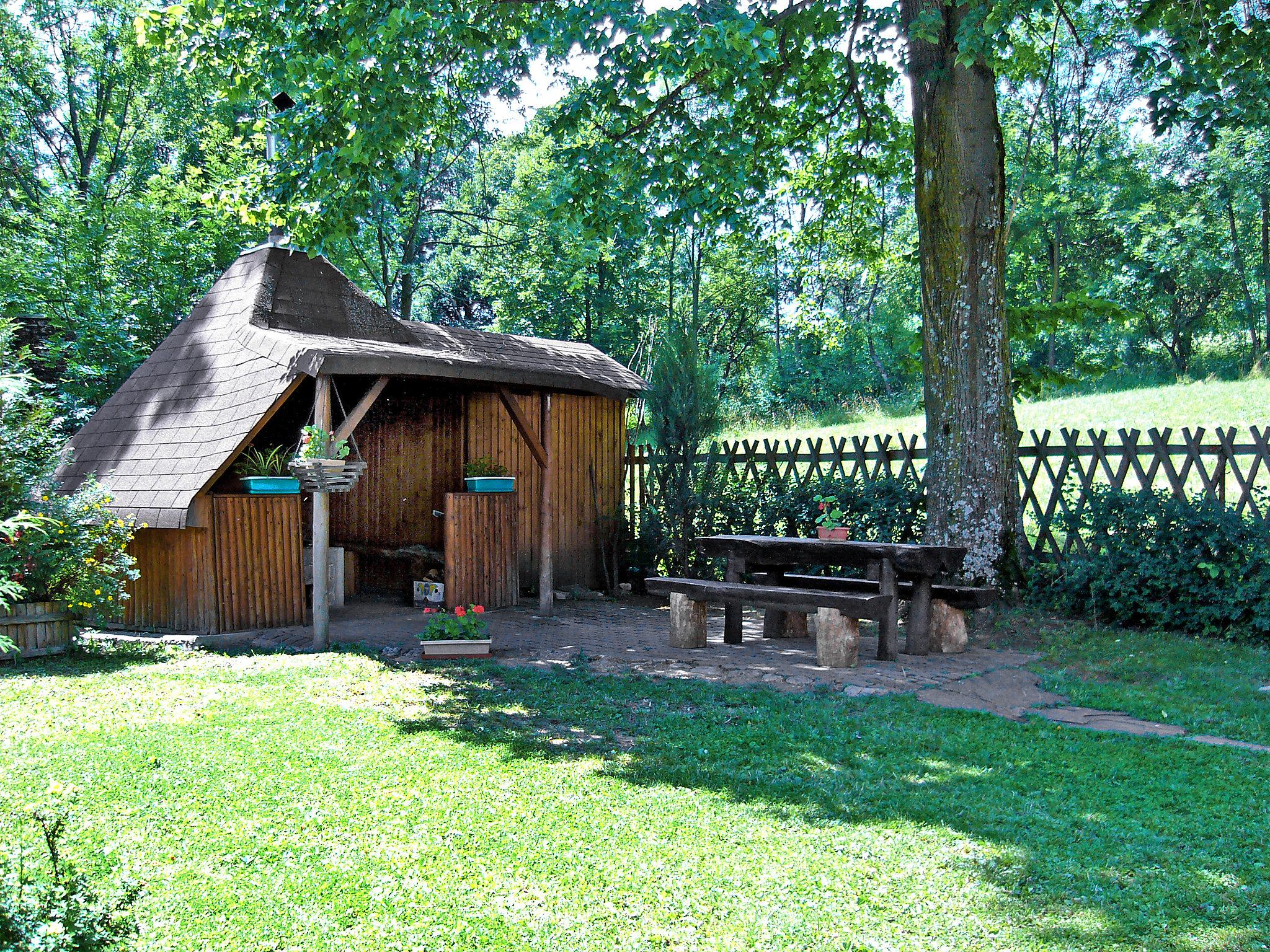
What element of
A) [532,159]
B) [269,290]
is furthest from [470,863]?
[532,159]

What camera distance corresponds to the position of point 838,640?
734cm

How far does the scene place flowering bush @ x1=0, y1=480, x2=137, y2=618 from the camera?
25.5 feet

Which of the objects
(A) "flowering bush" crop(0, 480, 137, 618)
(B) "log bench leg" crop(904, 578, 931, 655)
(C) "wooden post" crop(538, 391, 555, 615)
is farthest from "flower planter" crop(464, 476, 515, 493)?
(B) "log bench leg" crop(904, 578, 931, 655)

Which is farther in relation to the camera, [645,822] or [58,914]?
[645,822]

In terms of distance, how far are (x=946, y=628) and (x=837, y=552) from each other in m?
1.13

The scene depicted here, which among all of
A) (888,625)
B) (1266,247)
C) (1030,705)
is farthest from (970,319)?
(1266,247)

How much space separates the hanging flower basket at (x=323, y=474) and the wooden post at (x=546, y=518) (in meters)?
2.31

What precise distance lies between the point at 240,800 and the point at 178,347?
8254mm

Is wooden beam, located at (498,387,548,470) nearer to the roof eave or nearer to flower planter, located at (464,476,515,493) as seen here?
the roof eave

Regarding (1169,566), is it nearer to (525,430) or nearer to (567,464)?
(525,430)

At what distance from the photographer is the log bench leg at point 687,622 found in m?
8.31

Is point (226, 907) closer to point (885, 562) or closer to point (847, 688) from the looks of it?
point (847, 688)

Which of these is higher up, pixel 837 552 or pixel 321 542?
pixel 321 542

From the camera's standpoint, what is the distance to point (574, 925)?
308 cm
